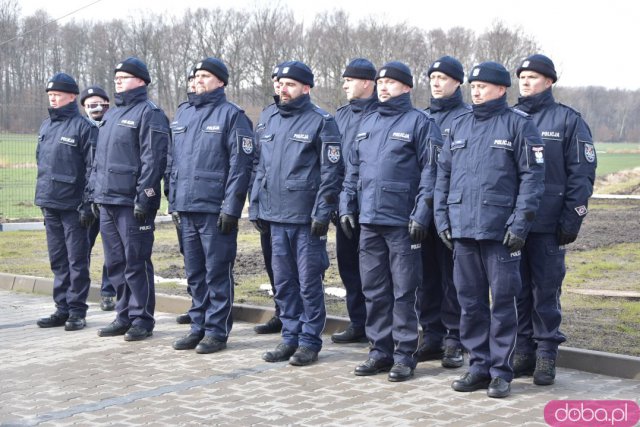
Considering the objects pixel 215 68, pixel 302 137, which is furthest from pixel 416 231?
pixel 215 68

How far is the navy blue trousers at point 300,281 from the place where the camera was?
772cm

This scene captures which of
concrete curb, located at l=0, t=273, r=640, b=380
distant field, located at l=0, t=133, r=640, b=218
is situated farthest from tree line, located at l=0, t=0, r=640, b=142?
concrete curb, located at l=0, t=273, r=640, b=380

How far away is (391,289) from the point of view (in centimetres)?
737

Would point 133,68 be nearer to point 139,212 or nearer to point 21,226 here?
point 139,212

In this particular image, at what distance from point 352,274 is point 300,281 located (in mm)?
792

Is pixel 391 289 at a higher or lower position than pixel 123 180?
lower

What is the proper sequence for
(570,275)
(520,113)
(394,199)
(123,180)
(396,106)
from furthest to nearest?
(570,275)
(123,180)
(396,106)
(394,199)
(520,113)

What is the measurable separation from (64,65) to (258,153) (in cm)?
5877

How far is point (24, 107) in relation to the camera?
75.2ft

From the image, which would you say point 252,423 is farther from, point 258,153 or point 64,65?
point 64,65

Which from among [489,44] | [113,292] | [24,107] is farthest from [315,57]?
[113,292]

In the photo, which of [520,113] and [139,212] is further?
[139,212]

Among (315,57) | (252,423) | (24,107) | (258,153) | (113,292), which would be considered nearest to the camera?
(252,423)

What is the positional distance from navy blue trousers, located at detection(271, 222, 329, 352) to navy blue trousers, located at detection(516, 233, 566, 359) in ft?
5.36
